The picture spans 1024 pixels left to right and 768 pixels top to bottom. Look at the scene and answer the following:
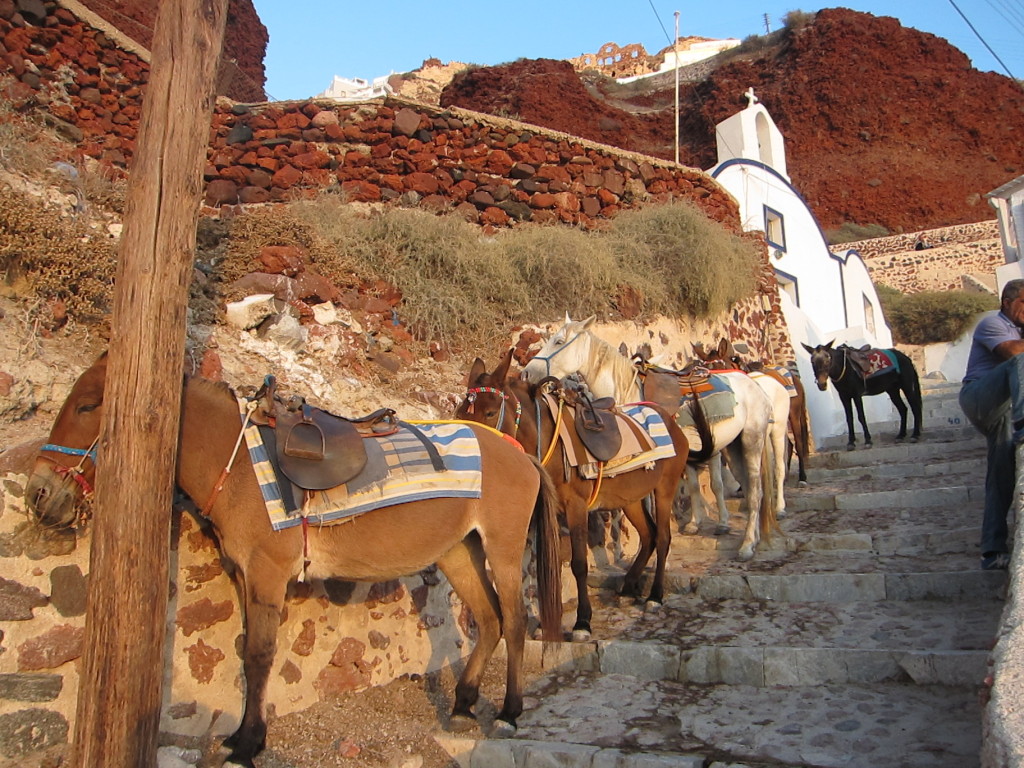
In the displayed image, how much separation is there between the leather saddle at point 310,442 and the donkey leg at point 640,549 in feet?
11.1

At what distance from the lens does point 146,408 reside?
→ 10.7ft

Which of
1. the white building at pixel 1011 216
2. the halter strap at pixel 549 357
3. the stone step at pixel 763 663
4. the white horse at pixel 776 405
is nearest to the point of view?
the stone step at pixel 763 663

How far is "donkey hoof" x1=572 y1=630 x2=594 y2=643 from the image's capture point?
5465 millimetres

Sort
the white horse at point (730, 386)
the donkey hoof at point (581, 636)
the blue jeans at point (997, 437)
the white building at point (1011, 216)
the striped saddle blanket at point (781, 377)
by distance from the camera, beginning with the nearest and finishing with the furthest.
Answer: the blue jeans at point (997, 437) → the donkey hoof at point (581, 636) → the white horse at point (730, 386) → the striped saddle blanket at point (781, 377) → the white building at point (1011, 216)

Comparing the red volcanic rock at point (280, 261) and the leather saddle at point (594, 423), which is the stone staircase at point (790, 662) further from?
the red volcanic rock at point (280, 261)

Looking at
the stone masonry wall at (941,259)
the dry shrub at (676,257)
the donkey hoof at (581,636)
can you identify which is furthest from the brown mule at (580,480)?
the stone masonry wall at (941,259)

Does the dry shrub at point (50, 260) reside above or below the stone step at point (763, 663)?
above

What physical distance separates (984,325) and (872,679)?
2603 mm

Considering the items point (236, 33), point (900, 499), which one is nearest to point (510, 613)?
point (900, 499)

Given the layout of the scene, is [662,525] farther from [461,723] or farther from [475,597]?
[461,723]

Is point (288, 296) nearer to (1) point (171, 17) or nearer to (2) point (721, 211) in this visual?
(1) point (171, 17)

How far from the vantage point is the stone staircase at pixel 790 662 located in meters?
3.75

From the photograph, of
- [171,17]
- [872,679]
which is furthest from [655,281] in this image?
[171,17]

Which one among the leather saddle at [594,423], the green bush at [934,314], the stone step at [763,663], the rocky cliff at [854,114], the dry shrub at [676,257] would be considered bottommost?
the stone step at [763,663]
